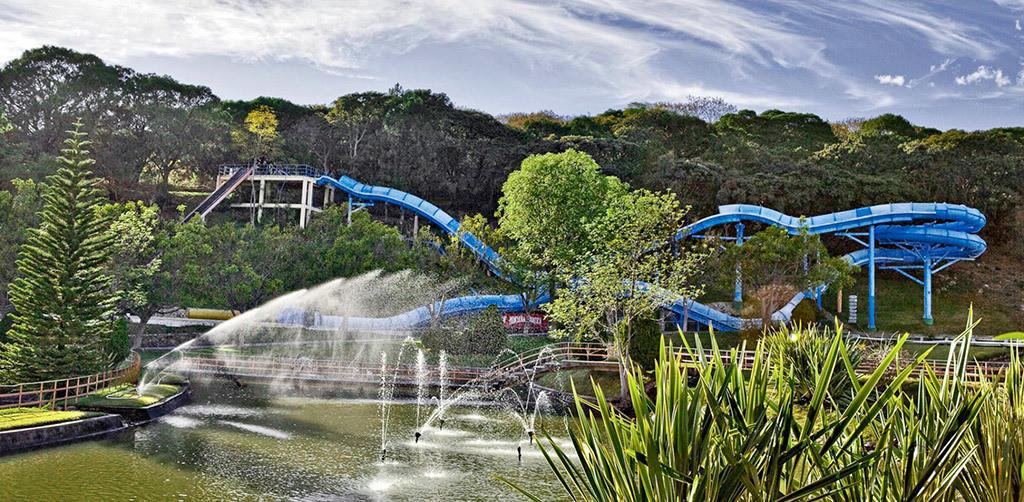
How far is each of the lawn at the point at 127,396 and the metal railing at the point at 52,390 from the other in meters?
0.33

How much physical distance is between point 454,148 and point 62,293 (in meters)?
40.0

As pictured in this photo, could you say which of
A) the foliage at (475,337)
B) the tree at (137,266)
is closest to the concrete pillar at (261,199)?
the tree at (137,266)

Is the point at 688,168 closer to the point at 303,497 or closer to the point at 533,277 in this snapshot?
the point at 533,277

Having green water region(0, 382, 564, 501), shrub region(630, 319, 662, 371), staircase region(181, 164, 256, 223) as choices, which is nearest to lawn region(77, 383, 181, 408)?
green water region(0, 382, 564, 501)

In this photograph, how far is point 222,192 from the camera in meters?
55.1

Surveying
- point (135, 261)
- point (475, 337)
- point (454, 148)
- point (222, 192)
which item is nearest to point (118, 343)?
point (135, 261)

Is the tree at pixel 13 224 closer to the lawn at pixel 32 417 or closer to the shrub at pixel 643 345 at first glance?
the lawn at pixel 32 417

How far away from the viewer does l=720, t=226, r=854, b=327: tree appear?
36.6m

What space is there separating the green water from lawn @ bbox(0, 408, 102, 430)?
105 cm

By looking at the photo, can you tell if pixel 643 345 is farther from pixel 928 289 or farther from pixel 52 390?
pixel 928 289

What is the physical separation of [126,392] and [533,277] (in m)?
20.8

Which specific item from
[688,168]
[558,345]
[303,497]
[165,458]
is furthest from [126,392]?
[688,168]

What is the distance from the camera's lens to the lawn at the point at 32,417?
1898 cm

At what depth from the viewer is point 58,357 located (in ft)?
79.3
